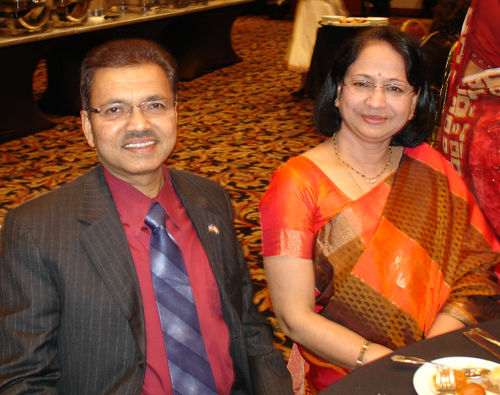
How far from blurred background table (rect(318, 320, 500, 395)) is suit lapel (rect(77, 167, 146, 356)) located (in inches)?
17.2

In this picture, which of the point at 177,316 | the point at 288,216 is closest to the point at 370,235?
the point at 288,216

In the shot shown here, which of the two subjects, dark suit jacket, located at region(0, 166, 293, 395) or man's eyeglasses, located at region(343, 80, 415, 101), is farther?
man's eyeglasses, located at region(343, 80, 415, 101)

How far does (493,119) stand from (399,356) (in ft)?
3.91

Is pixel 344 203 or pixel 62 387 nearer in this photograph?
pixel 62 387

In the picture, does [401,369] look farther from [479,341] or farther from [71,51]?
[71,51]

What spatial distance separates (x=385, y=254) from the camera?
52.1 inches

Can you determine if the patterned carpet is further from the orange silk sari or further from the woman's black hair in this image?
the woman's black hair

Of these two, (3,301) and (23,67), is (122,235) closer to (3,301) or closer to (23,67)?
(3,301)

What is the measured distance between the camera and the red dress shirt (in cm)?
109

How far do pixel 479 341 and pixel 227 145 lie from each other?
348cm

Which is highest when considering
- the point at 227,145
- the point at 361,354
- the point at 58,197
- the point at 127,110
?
the point at 127,110

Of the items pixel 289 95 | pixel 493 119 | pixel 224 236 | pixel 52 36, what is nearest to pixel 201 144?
pixel 52 36

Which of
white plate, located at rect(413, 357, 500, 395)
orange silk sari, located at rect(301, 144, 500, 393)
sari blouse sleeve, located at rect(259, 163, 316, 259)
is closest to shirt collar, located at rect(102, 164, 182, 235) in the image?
sari blouse sleeve, located at rect(259, 163, 316, 259)

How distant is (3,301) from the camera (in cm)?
99
